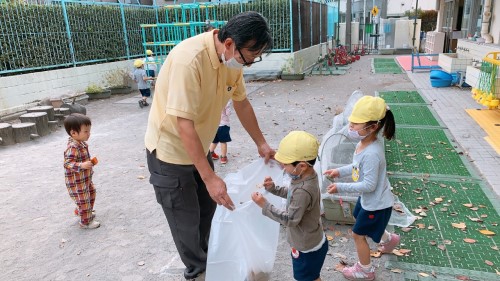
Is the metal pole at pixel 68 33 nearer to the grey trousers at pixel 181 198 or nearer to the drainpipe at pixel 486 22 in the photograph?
the grey trousers at pixel 181 198

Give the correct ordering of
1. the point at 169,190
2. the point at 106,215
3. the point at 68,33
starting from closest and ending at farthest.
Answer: the point at 169,190 → the point at 106,215 → the point at 68,33

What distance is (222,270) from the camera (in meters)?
2.37

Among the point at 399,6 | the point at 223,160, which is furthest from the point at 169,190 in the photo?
the point at 399,6

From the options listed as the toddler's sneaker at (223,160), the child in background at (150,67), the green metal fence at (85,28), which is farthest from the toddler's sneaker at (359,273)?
the child in background at (150,67)

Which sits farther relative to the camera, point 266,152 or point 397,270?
point 397,270

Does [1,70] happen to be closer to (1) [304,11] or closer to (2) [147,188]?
(2) [147,188]

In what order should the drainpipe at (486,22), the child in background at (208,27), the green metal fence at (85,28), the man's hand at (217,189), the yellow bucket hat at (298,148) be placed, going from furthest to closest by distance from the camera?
the drainpipe at (486,22)
the green metal fence at (85,28)
the child in background at (208,27)
the yellow bucket hat at (298,148)
the man's hand at (217,189)

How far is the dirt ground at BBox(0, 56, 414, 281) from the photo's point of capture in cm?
306

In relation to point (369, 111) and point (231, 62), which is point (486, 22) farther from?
point (231, 62)

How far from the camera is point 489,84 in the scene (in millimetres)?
6379

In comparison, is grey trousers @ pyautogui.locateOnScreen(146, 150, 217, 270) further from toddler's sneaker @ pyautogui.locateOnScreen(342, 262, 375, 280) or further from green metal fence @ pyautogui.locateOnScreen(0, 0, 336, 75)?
green metal fence @ pyautogui.locateOnScreen(0, 0, 336, 75)

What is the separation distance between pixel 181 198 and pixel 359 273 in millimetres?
1487

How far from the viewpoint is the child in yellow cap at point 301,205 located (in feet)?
6.95

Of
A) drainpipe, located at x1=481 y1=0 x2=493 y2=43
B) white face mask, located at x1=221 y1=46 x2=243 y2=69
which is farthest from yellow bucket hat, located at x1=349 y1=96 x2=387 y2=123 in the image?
drainpipe, located at x1=481 y1=0 x2=493 y2=43
